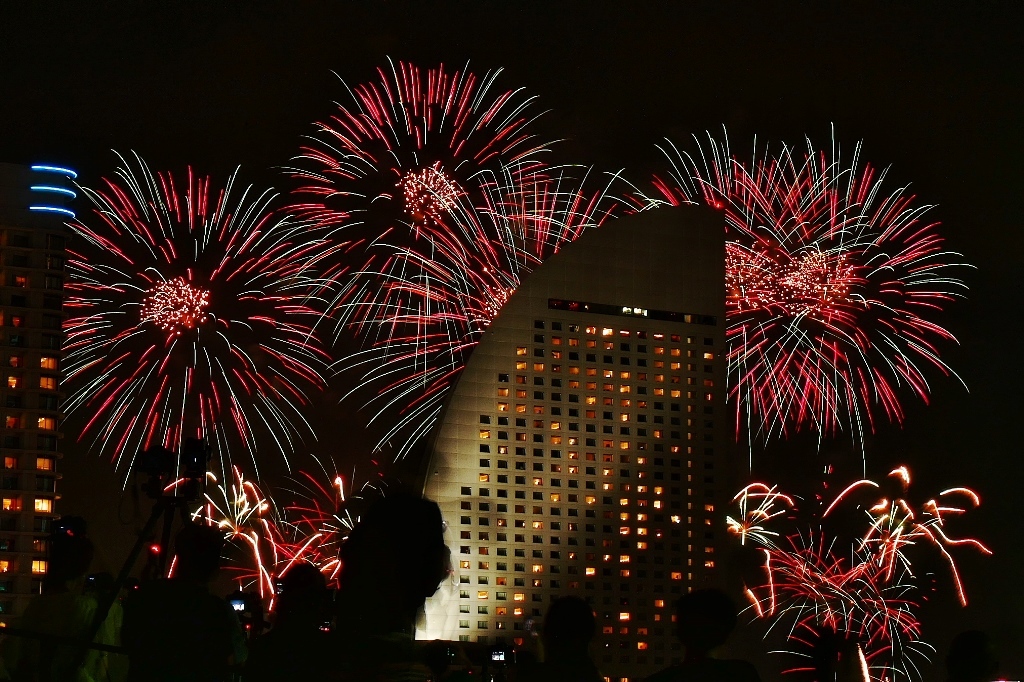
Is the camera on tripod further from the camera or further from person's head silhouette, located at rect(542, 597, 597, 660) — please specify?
person's head silhouette, located at rect(542, 597, 597, 660)

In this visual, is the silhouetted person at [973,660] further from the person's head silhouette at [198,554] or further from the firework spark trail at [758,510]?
the firework spark trail at [758,510]

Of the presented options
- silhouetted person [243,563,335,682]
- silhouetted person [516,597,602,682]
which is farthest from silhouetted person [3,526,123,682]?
silhouetted person [243,563,335,682]

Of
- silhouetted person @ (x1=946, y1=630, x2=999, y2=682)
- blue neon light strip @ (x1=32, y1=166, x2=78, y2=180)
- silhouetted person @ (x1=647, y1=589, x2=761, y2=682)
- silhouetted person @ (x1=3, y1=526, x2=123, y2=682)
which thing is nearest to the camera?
silhouetted person @ (x1=647, y1=589, x2=761, y2=682)

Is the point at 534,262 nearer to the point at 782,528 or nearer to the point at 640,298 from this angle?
the point at 640,298

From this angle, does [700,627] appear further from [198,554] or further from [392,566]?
[392,566]

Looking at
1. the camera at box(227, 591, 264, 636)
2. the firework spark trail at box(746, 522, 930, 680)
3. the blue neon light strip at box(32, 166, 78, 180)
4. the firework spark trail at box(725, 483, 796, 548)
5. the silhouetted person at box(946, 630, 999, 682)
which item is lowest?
the firework spark trail at box(746, 522, 930, 680)

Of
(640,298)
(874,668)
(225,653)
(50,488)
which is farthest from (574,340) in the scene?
(225,653)
